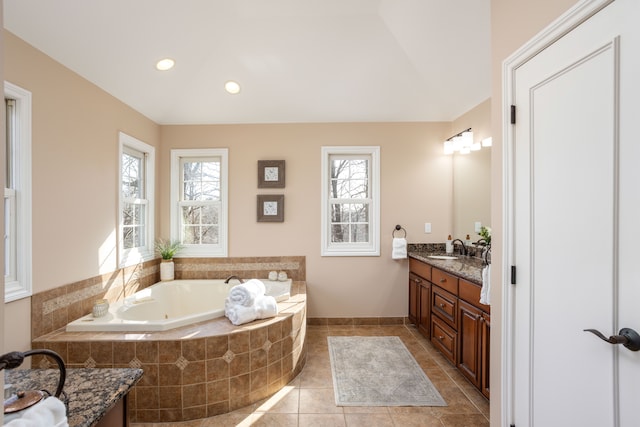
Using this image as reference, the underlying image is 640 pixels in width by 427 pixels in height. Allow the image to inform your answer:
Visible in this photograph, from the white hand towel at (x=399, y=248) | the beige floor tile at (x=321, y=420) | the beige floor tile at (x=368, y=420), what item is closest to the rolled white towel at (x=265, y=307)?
the beige floor tile at (x=321, y=420)

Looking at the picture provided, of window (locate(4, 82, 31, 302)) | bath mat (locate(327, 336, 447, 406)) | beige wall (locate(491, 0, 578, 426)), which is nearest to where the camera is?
beige wall (locate(491, 0, 578, 426))

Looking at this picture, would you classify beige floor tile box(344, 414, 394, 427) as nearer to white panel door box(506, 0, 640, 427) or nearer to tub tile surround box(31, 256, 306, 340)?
white panel door box(506, 0, 640, 427)

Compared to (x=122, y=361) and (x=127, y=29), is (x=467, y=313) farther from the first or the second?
(x=127, y=29)

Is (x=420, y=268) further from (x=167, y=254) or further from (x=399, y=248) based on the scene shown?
(x=167, y=254)

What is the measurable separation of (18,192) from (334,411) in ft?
Result: 8.09

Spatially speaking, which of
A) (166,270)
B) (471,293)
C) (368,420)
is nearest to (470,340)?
(471,293)

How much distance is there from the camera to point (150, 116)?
324 cm

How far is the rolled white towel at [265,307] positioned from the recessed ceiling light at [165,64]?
2.18m

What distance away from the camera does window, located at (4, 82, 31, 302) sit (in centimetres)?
182

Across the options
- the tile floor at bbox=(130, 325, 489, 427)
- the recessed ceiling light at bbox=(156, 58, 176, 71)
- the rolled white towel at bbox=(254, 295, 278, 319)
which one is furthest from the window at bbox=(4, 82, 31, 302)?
the rolled white towel at bbox=(254, 295, 278, 319)

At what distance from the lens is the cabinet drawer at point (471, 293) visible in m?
2.07

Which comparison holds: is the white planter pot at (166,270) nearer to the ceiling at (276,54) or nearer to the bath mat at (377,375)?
the ceiling at (276,54)

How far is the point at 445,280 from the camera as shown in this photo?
257 centimetres

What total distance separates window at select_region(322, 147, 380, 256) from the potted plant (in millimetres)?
1767
